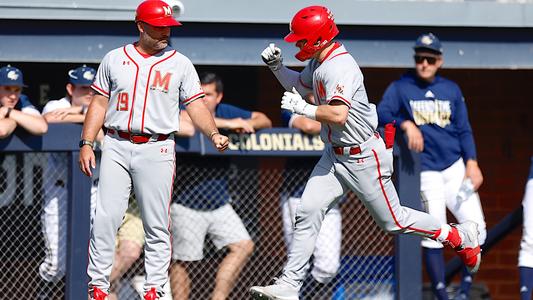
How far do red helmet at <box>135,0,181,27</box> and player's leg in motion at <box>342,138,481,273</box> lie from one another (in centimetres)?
129

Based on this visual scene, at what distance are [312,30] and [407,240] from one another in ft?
7.05

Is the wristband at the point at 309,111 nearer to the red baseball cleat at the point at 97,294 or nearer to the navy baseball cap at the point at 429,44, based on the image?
the red baseball cleat at the point at 97,294

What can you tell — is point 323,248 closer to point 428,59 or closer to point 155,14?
point 428,59

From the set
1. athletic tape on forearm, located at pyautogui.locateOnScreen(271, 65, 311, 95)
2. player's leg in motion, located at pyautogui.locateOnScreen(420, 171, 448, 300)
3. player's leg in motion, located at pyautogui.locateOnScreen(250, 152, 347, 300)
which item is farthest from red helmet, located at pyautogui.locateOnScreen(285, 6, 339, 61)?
player's leg in motion, located at pyautogui.locateOnScreen(420, 171, 448, 300)

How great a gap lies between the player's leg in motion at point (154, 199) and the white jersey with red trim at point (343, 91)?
3.04 ft

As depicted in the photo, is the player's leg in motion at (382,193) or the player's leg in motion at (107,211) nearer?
the player's leg in motion at (107,211)

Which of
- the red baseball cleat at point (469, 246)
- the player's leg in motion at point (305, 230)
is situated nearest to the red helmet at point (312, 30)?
the player's leg in motion at point (305, 230)

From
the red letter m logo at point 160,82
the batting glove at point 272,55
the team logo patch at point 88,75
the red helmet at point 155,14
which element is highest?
the red helmet at point 155,14

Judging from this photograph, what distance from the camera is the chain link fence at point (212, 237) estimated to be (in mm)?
7898

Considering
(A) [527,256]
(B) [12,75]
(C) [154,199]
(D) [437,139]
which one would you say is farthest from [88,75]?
(A) [527,256]

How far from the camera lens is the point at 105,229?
6.91m

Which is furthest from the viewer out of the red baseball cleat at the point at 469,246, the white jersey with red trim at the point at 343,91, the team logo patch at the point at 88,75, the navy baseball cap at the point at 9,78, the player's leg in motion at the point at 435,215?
the player's leg in motion at the point at 435,215

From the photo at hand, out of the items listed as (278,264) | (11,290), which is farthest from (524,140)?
(11,290)

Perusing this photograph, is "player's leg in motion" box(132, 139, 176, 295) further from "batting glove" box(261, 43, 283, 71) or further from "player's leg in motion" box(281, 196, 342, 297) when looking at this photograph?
"player's leg in motion" box(281, 196, 342, 297)
